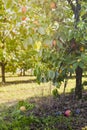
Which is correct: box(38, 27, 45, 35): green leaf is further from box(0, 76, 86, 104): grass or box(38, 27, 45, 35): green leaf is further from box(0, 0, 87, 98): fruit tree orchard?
box(0, 76, 86, 104): grass

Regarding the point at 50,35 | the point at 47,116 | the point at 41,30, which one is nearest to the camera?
the point at 41,30

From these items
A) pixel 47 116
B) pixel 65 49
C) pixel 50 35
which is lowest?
pixel 47 116

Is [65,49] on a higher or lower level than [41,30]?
lower

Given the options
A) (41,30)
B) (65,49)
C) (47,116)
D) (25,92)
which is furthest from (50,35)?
(25,92)

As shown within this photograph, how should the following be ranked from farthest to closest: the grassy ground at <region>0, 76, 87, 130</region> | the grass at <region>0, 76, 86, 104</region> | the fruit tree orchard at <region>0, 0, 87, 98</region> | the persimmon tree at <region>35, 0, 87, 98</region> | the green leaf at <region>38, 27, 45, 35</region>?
the grass at <region>0, 76, 86, 104</region>
the grassy ground at <region>0, 76, 87, 130</region>
the persimmon tree at <region>35, 0, 87, 98</region>
the fruit tree orchard at <region>0, 0, 87, 98</region>
the green leaf at <region>38, 27, 45, 35</region>

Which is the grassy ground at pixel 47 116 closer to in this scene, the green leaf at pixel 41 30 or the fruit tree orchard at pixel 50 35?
the fruit tree orchard at pixel 50 35

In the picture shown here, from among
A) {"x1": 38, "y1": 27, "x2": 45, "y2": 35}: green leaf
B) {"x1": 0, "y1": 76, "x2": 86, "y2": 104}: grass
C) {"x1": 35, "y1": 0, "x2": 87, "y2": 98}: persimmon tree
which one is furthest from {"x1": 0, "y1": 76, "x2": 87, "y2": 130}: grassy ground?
{"x1": 38, "y1": 27, "x2": 45, "y2": 35}: green leaf

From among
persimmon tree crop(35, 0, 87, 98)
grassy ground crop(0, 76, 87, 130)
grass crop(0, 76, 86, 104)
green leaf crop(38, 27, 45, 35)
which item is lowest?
grass crop(0, 76, 86, 104)

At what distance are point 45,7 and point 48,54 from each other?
58 cm

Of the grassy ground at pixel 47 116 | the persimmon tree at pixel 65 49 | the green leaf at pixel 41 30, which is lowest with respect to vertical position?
the grassy ground at pixel 47 116

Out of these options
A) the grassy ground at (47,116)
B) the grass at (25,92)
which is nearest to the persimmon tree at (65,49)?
the grassy ground at (47,116)

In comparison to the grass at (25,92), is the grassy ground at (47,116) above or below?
above

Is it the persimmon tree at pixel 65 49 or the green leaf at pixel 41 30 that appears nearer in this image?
the green leaf at pixel 41 30

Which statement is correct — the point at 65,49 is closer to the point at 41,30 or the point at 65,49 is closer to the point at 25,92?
the point at 41,30
